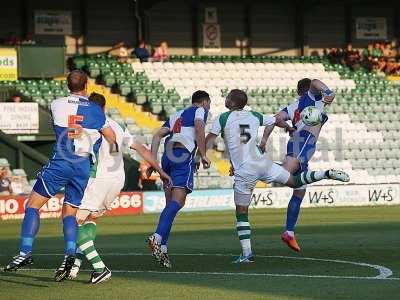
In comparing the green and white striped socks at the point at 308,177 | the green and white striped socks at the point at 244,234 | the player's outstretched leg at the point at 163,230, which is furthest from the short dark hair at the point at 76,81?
the green and white striped socks at the point at 308,177

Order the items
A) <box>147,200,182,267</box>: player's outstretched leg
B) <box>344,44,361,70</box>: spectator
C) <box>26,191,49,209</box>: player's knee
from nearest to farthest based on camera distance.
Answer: <box>26,191,49,209</box>: player's knee < <box>147,200,182,267</box>: player's outstretched leg < <box>344,44,361,70</box>: spectator

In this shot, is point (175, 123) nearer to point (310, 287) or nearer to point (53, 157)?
point (53, 157)

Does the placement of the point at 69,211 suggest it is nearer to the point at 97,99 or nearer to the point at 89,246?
the point at 89,246

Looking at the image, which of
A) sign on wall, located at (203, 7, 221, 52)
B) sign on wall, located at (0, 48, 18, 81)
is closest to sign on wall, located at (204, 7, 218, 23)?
sign on wall, located at (203, 7, 221, 52)

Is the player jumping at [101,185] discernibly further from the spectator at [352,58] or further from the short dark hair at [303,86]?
the spectator at [352,58]

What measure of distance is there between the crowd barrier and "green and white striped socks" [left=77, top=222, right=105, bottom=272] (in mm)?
16740

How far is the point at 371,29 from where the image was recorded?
4738cm

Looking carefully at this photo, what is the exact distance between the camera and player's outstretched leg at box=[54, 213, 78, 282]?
10.9 m

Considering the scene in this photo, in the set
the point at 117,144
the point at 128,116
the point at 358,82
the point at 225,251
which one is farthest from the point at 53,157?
the point at 358,82

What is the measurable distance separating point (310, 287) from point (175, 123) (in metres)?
4.42

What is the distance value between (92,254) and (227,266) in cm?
213

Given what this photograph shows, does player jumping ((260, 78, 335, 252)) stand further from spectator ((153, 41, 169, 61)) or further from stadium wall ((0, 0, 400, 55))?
spectator ((153, 41, 169, 61))

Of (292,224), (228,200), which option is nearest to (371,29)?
(228,200)

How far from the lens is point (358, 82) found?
43031 mm
